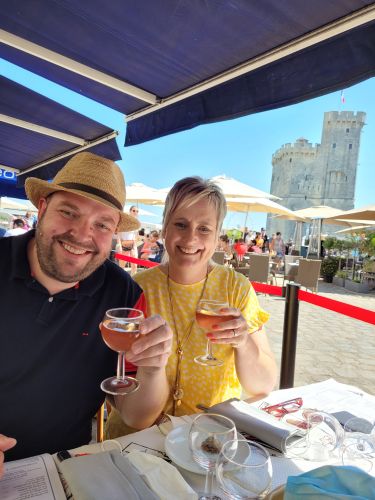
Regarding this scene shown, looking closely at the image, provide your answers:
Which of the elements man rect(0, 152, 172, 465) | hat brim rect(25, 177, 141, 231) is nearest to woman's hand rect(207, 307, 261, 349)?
man rect(0, 152, 172, 465)

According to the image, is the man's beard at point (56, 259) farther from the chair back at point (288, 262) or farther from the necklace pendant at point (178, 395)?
the chair back at point (288, 262)

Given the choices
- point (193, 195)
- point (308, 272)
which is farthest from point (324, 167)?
point (193, 195)

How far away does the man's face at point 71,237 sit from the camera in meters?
1.65

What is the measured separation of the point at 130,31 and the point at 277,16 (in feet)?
3.38

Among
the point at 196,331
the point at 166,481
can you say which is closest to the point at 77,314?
the point at 196,331

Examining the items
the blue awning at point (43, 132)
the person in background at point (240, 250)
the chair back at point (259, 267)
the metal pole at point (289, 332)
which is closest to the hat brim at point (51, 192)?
the metal pole at point (289, 332)

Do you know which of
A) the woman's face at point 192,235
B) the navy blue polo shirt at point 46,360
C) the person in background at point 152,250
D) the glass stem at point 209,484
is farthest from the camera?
the person in background at point 152,250

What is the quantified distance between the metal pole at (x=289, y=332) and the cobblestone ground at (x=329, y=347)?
1430mm

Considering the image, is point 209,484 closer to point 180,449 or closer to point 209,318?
point 180,449

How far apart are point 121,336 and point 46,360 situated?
0.43 m

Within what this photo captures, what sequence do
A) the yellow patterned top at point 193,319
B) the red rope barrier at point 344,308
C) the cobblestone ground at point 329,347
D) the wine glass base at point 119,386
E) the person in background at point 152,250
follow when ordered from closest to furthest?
the wine glass base at point 119,386, the yellow patterned top at point 193,319, the red rope barrier at point 344,308, the cobblestone ground at point 329,347, the person in background at point 152,250

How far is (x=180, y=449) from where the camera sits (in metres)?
1.17

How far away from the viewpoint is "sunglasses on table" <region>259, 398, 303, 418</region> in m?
1.55

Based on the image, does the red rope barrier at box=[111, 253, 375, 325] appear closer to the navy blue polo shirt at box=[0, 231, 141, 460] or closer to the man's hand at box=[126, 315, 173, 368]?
the man's hand at box=[126, 315, 173, 368]
